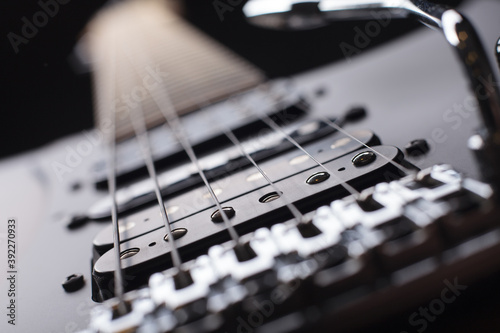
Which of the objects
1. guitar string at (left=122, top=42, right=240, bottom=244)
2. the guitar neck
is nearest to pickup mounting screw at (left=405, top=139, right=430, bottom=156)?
guitar string at (left=122, top=42, right=240, bottom=244)

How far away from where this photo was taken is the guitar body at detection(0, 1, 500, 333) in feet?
1.36

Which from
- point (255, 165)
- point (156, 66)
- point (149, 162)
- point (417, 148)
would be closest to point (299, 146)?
point (255, 165)

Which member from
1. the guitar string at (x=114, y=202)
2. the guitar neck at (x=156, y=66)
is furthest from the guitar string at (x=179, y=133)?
the guitar string at (x=114, y=202)

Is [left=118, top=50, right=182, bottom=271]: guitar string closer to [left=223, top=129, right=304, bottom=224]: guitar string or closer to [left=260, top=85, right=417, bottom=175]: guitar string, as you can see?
[left=223, top=129, right=304, bottom=224]: guitar string


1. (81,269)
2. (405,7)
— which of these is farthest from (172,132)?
(405,7)

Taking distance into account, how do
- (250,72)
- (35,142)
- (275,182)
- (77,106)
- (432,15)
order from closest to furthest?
(432,15), (275,182), (250,72), (35,142), (77,106)

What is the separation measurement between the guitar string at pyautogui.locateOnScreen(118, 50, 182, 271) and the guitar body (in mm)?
57

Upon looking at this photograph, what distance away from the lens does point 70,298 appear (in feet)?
2.01

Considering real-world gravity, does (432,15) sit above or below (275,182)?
above

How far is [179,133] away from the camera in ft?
3.53

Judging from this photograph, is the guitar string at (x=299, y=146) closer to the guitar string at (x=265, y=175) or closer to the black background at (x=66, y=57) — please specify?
the guitar string at (x=265, y=175)

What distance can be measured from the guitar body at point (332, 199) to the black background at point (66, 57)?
17 centimetres

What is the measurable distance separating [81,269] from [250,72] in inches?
35.4

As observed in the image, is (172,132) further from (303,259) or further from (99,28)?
(99,28)
